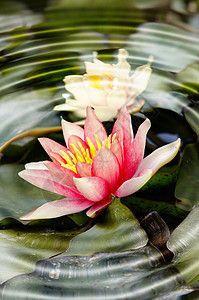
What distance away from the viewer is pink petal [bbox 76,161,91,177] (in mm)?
514

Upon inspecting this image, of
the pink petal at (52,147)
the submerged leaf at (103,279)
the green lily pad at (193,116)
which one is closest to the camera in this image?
the submerged leaf at (103,279)

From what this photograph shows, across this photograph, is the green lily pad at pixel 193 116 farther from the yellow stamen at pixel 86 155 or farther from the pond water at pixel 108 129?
the yellow stamen at pixel 86 155

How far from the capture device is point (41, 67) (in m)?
0.93

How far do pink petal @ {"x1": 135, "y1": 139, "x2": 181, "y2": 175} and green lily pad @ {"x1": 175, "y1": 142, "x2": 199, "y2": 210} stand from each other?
0.08 m

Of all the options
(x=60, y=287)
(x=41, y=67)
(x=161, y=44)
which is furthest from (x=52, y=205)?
(x=161, y=44)

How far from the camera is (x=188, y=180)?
0.62 metres

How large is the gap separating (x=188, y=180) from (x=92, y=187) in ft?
0.65

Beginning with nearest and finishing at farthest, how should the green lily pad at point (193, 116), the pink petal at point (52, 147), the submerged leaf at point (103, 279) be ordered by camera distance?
1. the submerged leaf at point (103, 279)
2. the pink petal at point (52, 147)
3. the green lily pad at point (193, 116)

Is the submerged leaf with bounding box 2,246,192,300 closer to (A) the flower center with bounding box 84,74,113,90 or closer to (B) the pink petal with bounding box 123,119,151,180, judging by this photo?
(B) the pink petal with bounding box 123,119,151,180

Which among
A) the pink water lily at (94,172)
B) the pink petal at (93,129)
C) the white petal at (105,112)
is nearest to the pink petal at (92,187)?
the pink water lily at (94,172)

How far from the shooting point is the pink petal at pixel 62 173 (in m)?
0.52

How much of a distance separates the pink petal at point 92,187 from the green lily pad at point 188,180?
0.14 m

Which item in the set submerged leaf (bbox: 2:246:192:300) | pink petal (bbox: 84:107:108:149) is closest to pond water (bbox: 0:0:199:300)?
submerged leaf (bbox: 2:246:192:300)

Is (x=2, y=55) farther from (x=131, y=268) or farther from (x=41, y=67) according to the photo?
(x=131, y=268)
